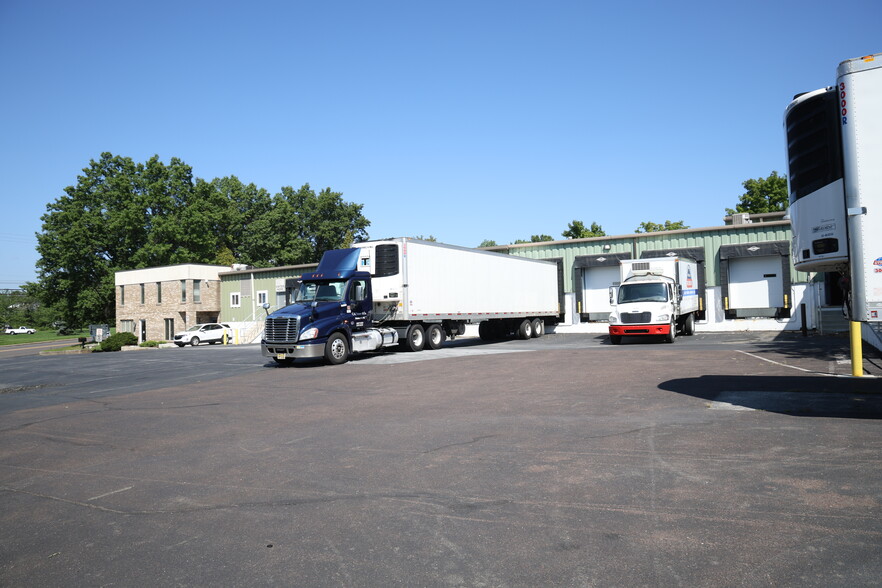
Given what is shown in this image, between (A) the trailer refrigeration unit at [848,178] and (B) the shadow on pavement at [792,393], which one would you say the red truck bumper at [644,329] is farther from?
(A) the trailer refrigeration unit at [848,178]

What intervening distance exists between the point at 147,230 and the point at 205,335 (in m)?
25.5

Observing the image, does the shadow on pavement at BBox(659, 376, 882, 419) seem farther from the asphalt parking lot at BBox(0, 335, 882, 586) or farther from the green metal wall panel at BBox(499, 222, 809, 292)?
the green metal wall panel at BBox(499, 222, 809, 292)

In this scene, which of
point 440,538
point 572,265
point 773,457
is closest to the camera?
point 440,538

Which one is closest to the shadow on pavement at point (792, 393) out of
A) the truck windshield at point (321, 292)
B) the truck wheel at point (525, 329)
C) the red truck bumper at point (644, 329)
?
the red truck bumper at point (644, 329)

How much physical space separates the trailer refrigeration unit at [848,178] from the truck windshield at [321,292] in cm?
1497

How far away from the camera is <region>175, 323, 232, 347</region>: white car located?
44.1m

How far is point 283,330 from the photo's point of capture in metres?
19.4

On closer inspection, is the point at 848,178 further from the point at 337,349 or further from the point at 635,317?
the point at 635,317

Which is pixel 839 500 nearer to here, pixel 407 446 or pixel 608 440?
pixel 608 440

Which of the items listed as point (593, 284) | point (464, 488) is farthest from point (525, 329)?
point (464, 488)

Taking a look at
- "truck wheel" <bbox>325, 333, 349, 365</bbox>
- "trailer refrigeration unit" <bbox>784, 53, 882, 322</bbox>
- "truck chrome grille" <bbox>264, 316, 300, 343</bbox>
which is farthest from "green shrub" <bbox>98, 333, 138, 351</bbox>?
"trailer refrigeration unit" <bbox>784, 53, 882, 322</bbox>

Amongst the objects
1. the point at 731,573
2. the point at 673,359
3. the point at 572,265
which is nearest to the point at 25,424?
the point at 731,573

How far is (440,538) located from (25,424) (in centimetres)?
911

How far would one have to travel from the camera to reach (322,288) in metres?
21.0
